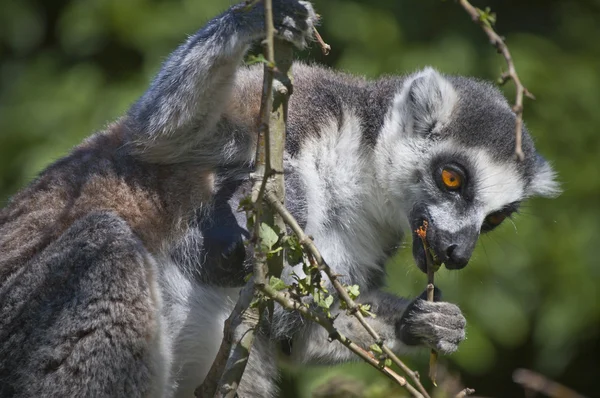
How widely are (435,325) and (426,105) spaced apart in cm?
109

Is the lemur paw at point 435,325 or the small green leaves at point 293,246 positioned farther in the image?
the lemur paw at point 435,325

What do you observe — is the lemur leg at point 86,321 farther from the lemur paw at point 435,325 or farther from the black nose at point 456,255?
the black nose at point 456,255

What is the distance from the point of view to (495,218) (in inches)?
171

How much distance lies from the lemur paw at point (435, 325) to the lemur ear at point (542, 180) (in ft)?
2.93

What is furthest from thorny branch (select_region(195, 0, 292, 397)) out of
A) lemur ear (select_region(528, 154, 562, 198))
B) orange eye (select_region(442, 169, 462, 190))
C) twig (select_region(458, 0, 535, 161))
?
lemur ear (select_region(528, 154, 562, 198))

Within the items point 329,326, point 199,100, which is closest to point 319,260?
point 329,326

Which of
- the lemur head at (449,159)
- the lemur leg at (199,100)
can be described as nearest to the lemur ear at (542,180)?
the lemur head at (449,159)

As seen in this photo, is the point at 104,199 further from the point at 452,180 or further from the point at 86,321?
the point at 452,180

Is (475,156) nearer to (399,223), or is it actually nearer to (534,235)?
→ (399,223)

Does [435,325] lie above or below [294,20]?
below

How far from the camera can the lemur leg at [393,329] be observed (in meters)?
4.02

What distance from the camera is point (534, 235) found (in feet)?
18.8

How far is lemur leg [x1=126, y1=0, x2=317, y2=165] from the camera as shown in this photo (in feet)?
11.5

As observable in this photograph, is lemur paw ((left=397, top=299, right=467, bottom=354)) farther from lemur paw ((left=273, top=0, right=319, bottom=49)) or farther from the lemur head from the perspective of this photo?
lemur paw ((left=273, top=0, right=319, bottom=49))
